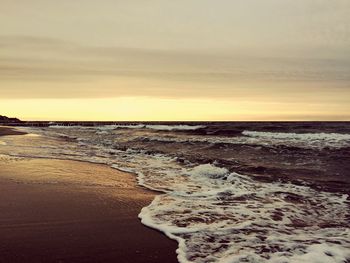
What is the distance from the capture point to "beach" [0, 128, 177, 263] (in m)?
4.36

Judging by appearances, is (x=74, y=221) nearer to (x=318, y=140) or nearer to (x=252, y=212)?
(x=252, y=212)

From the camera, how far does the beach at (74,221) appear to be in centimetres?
436

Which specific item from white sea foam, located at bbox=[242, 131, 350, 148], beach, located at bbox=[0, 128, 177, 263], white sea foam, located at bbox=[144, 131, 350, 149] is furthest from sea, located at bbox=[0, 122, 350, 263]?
white sea foam, located at bbox=[242, 131, 350, 148]

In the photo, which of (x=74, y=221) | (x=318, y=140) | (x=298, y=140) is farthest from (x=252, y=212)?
(x=298, y=140)

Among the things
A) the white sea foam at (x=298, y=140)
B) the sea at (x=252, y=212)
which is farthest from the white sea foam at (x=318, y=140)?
the sea at (x=252, y=212)

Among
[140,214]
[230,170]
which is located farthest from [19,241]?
[230,170]

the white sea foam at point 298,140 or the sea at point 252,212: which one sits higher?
the white sea foam at point 298,140

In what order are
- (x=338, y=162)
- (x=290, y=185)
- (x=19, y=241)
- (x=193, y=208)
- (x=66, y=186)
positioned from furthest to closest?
(x=338, y=162) < (x=290, y=185) < (x=66, y=186) < (x=193, y=208) < (x=19, y=241)

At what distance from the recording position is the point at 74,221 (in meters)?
5.57

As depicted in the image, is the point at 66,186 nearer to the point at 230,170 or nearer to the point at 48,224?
the point at 48,224

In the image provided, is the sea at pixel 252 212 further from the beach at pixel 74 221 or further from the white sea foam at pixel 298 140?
the white sea foam at pixel 298 140

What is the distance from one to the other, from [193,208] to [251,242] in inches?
75.5

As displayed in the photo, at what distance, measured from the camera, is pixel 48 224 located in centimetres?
537

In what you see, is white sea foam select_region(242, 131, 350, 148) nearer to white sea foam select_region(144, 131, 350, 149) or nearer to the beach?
white sea foam select_region(144, 131, 350, 149)
